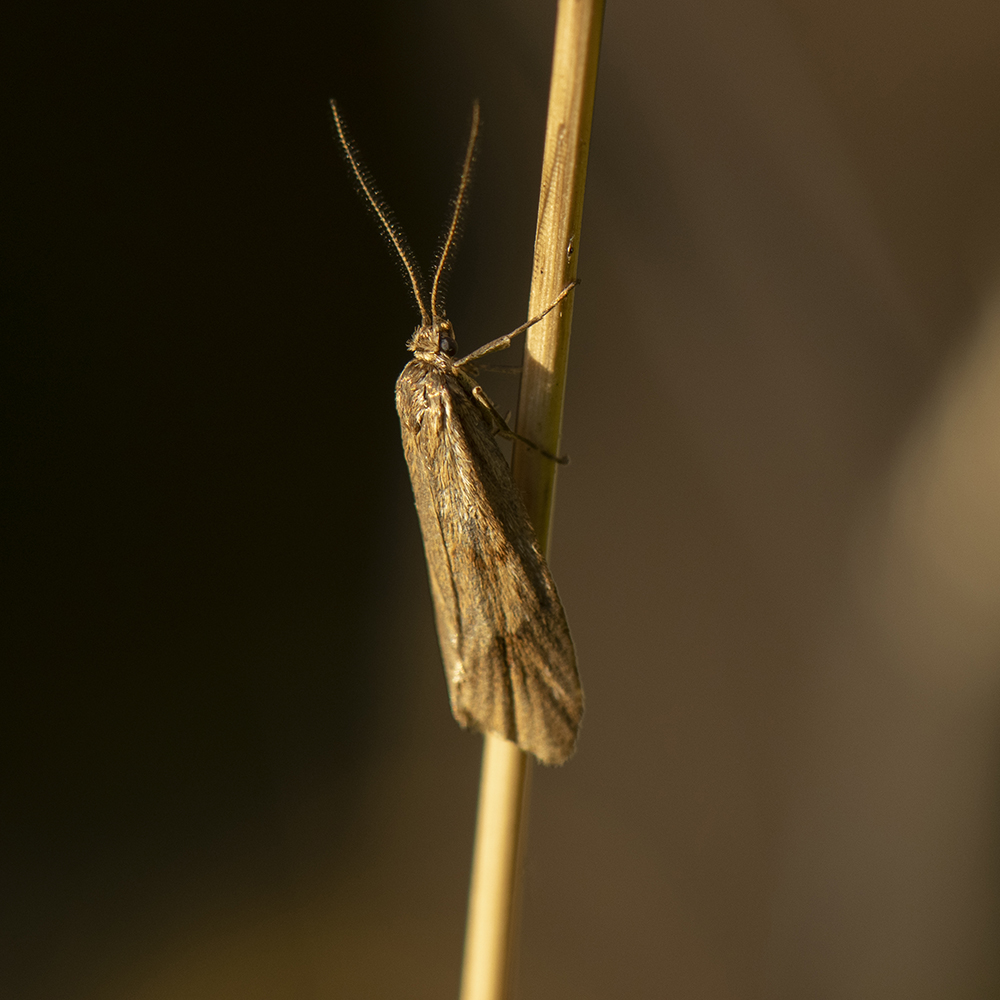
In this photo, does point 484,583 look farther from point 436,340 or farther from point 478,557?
point 436,340

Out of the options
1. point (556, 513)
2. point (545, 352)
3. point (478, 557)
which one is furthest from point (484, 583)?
point (556, 513)

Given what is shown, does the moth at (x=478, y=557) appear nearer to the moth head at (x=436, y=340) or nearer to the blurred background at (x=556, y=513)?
the moth head at (x=436, y=340)

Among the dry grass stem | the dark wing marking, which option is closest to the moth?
the dark wing marking

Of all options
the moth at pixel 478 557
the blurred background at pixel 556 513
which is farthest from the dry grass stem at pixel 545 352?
the blurred background at pixel 556 513

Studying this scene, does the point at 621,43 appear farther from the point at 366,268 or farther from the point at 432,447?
the point at 432,447

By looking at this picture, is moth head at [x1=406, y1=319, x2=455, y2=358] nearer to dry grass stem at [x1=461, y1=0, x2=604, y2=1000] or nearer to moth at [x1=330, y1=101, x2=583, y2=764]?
moth at [x1=330, y1=101, x2=583, y2=764]

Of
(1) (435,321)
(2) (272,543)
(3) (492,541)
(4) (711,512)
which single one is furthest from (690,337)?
(2) (272,543)

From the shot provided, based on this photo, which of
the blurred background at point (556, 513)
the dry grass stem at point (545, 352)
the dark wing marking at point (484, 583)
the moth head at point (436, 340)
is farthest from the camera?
the blurred background at point (556, 513)
